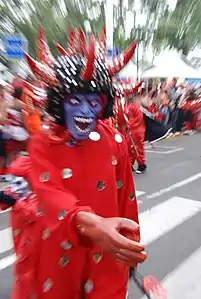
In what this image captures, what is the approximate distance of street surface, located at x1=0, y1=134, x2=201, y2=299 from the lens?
337 centimetres

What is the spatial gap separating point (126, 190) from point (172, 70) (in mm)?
13788

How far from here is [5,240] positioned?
427 cm

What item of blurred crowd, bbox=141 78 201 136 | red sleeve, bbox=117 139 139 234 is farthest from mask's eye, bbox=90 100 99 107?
blurred crowd, bbox=141 78 201 136

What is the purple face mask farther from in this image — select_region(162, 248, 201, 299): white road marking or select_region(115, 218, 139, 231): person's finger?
select_region(162, 248, 201, 299): white road marking

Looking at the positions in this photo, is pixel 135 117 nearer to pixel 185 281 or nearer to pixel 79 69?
pixel 185 281

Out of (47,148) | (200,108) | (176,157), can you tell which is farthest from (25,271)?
(200,108)

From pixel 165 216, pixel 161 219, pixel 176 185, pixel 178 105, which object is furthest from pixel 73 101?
pixel 178 105

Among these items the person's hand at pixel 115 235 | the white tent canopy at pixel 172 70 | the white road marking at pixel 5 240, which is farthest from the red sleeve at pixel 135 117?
the white tent canopy at pixel 172 70

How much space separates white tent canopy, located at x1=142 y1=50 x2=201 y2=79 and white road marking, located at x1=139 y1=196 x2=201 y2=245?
9.16 m

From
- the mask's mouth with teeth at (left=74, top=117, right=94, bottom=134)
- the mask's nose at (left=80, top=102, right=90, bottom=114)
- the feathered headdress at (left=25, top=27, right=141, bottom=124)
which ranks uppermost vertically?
the feathered headdress at (left=25, top=27, right=141, bottom=124)

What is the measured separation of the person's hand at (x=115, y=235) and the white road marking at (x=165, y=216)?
2.90 m

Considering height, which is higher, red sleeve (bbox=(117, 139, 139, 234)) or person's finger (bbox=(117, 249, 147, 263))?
red sleeve (bbox=(117, 139, 139, 234))

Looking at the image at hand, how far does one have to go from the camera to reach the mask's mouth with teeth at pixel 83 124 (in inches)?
65.0

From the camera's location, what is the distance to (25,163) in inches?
69.9
